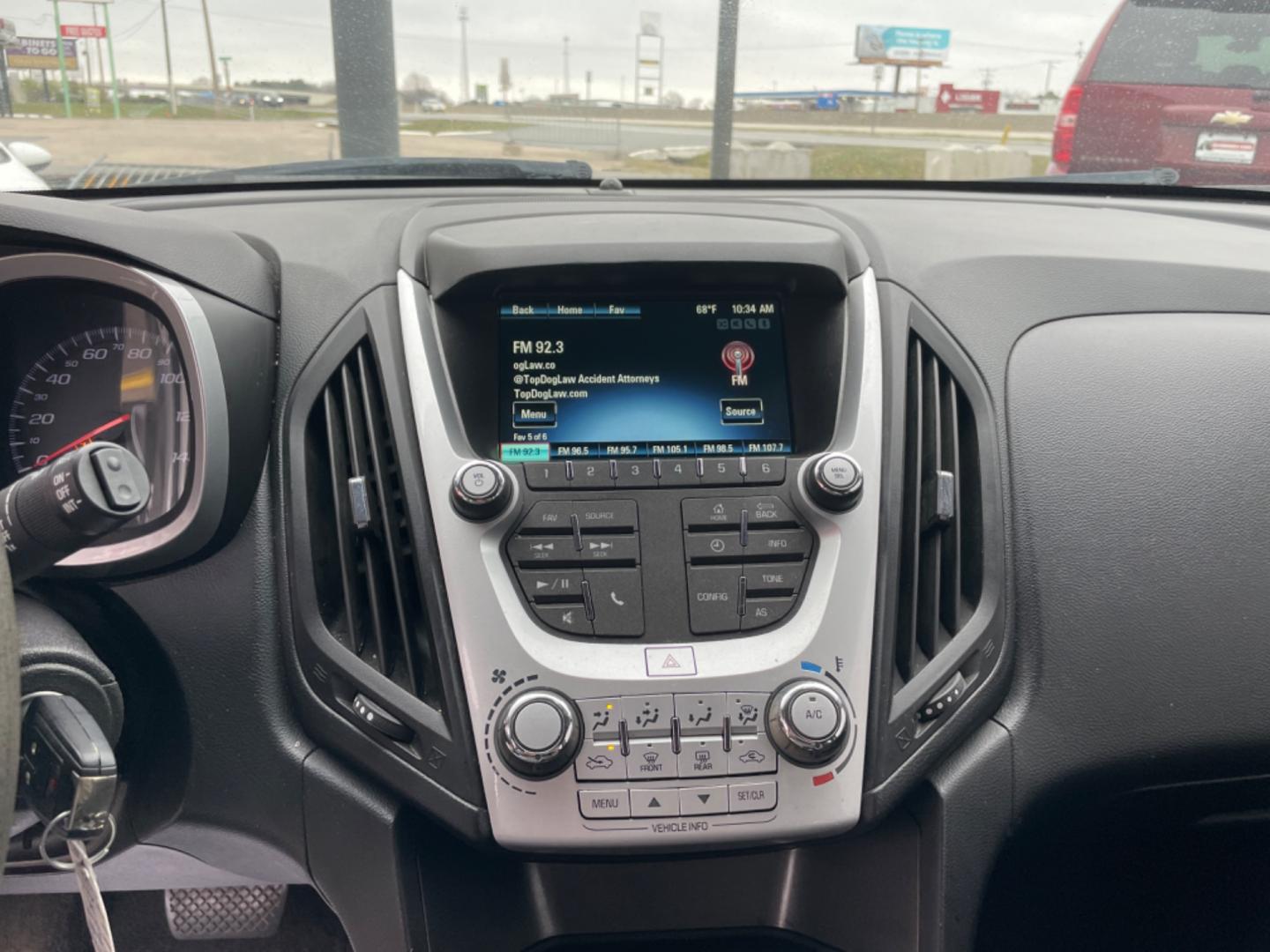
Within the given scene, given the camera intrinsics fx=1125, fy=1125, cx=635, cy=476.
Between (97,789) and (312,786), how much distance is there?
498mm

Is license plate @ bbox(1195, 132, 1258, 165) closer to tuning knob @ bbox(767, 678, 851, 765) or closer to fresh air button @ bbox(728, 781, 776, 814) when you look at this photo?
tuning knob @ bbox(767, 678, 851, 765)

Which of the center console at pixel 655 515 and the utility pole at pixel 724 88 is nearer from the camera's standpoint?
the center console at pixel 655 515

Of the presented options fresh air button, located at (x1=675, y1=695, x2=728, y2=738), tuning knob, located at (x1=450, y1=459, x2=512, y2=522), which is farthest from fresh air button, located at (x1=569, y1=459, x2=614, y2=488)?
fresh air button, located at (x1=675, y1=695, x2=728, y2=738)

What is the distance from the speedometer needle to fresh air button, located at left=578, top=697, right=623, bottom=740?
33.0 inches

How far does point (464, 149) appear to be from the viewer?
83.0 inches

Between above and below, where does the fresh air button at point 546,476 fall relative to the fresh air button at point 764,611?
above

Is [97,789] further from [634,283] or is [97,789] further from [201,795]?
[634,283]

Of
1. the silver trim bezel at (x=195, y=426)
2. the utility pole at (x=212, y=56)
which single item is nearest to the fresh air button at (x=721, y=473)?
the silver trim bezel at (x=195, y=426)

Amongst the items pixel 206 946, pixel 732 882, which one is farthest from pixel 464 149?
pixel 206 946

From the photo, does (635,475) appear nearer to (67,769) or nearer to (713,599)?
(713,599)

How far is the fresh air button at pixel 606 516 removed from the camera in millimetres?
1612

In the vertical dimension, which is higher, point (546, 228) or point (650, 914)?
point (546, 228)

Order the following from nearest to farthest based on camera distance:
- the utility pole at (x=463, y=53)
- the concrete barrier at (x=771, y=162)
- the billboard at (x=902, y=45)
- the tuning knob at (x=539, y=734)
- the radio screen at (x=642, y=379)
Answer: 1. the tuning knob at (x=539, y=734)
2. the radio screen at (x=642, y=379)
3. the utility pole at (x=463, y=53)
4. the billboard at (x=902, y=45)
5. the concrete barrier at (x=771, y=162)

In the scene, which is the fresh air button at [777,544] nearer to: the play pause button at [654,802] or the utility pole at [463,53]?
the play pause button at [654,802]
